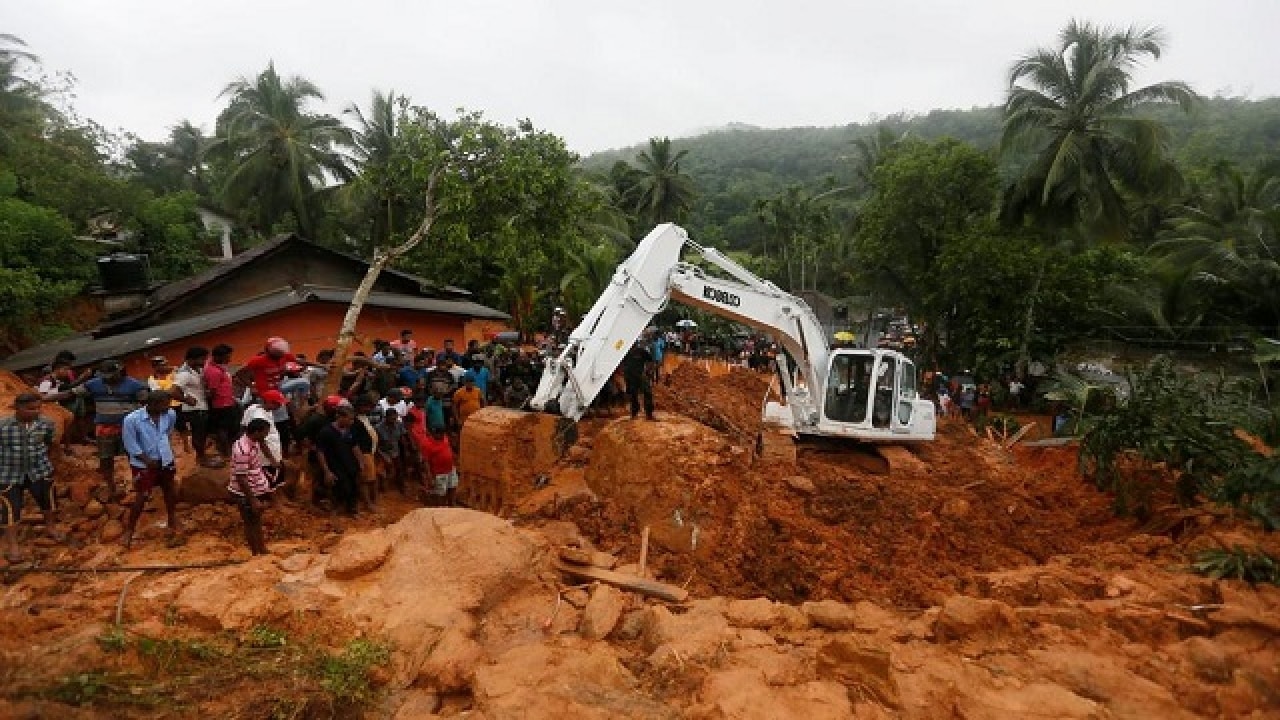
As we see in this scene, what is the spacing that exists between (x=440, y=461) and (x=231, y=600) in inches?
105

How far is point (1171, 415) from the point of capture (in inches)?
314

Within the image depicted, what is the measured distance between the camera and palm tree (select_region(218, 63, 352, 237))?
23.7 m

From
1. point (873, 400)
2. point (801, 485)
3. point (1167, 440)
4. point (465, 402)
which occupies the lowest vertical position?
point (801, 485)

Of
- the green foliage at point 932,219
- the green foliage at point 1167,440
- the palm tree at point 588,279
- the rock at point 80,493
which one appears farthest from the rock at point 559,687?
the green foliage at point 932,219

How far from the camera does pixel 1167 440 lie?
25.3 ft

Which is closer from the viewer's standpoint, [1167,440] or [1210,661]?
[1210,661]

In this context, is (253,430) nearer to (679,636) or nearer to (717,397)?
(679,636)

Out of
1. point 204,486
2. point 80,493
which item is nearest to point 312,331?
point 80,493

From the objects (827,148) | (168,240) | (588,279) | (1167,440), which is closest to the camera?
(1167,440)

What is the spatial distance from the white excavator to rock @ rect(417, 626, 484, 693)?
9.15 feet

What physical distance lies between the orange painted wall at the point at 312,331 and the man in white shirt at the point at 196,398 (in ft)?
19.2

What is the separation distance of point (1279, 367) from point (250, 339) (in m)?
20.9

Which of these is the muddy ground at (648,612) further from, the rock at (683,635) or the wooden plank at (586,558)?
the wooden plank at (586,558)

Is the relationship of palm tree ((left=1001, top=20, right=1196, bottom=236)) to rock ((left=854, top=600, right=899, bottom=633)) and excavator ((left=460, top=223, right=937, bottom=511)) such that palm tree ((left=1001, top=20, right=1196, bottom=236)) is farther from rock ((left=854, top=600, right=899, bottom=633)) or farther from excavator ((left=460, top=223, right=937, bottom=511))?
rock ((left=854, top=600, right=899, bottom=633))
